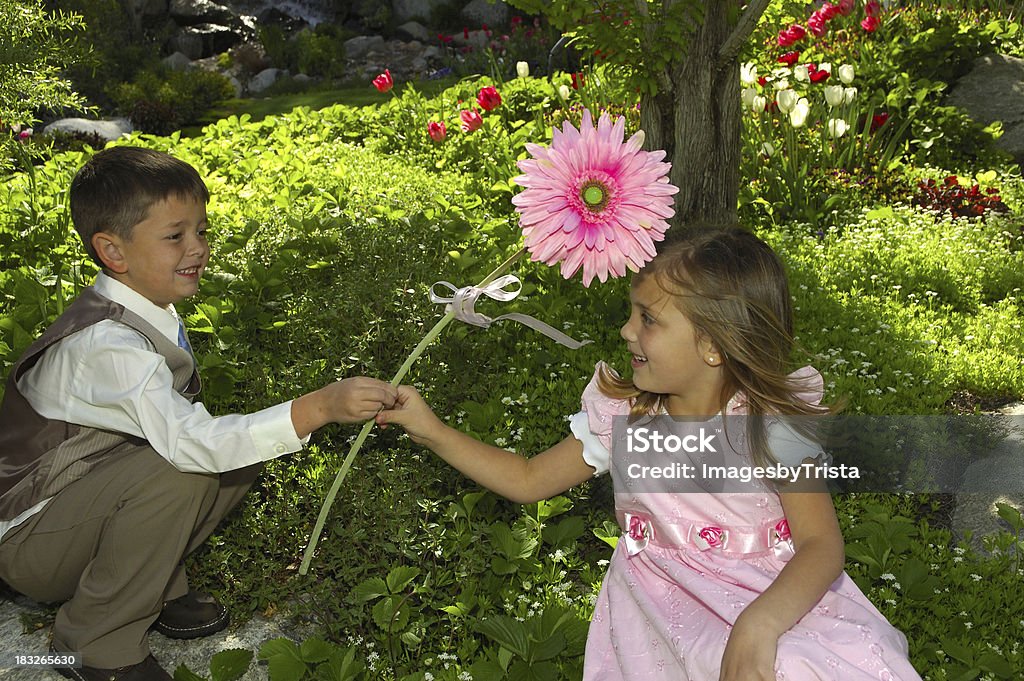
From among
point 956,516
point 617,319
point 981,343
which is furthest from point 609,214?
point 981,343

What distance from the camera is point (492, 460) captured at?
237 cm

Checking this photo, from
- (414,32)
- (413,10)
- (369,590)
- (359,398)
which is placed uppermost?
(359,398)

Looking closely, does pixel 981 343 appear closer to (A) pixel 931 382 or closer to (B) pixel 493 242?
(A) pixel 931 382

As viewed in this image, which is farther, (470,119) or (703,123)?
(470,119)

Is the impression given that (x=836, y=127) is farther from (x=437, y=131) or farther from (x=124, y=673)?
(x=124, y=673)

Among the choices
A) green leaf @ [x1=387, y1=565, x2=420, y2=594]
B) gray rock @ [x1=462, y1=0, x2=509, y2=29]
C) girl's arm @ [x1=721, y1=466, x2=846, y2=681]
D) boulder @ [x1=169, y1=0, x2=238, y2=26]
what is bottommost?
boulder @ [x1=169, y1=0, x2=238, y2=26]

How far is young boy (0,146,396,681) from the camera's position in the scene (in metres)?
2.33

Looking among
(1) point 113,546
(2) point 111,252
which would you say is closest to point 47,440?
(1) point 113,546

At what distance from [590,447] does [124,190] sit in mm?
1368

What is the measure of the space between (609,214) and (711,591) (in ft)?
2.73

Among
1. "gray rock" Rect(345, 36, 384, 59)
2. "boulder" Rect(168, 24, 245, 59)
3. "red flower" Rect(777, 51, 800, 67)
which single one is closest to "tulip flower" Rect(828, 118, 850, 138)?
"red flower" Rect(777, 51, 800, 67)

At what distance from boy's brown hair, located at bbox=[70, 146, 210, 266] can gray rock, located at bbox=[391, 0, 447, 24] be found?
49.6 feet

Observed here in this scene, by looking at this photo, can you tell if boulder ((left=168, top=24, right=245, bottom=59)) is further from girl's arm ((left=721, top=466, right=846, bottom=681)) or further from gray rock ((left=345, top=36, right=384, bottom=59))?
girl's arm ((left=721, top=466, right=846, bottom=681))

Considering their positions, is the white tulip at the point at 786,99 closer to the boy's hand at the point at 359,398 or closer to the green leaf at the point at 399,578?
the green leaf at the point at 399,578
